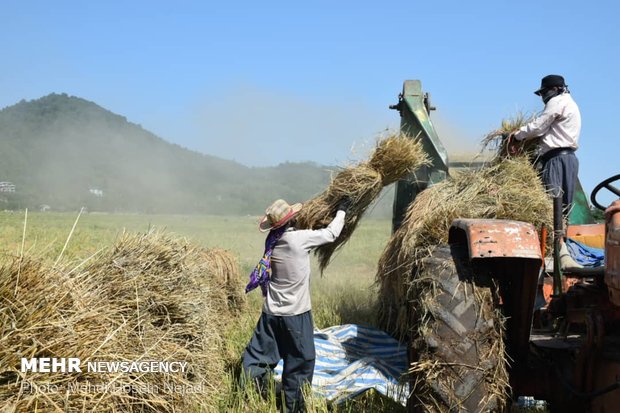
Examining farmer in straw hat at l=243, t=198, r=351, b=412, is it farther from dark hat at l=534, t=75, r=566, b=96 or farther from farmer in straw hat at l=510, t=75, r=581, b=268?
dark hat at l=534, t=75, r=566, b=96

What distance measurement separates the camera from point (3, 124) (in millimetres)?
52312

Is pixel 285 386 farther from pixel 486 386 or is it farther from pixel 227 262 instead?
pixel 227 262

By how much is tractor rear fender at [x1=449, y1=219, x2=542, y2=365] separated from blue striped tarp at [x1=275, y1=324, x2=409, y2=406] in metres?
1.16

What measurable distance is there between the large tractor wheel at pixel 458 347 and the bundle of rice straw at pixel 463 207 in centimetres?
45

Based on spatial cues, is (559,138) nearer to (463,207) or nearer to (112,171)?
(463,207)

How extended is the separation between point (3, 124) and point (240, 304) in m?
51.3

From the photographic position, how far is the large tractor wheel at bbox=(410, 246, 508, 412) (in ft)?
10.4

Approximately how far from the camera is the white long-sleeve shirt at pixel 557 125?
5.23 metres

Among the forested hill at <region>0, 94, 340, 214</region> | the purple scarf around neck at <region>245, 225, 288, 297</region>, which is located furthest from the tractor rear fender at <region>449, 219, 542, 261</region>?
the forested hill at <region>0, 94, 340, 214</region>

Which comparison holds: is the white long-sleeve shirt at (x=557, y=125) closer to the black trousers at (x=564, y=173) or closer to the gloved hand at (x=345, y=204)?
the black trousers at (x=564, y=173)

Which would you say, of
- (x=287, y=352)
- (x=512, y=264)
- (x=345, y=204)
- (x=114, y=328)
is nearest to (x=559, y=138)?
(x=345, y=204)

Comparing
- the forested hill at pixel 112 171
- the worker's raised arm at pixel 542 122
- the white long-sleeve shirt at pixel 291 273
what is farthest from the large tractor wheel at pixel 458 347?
the forested hill at pixel 112 171

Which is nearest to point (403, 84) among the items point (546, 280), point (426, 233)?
point (426, 233)

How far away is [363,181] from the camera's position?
19.1ft
